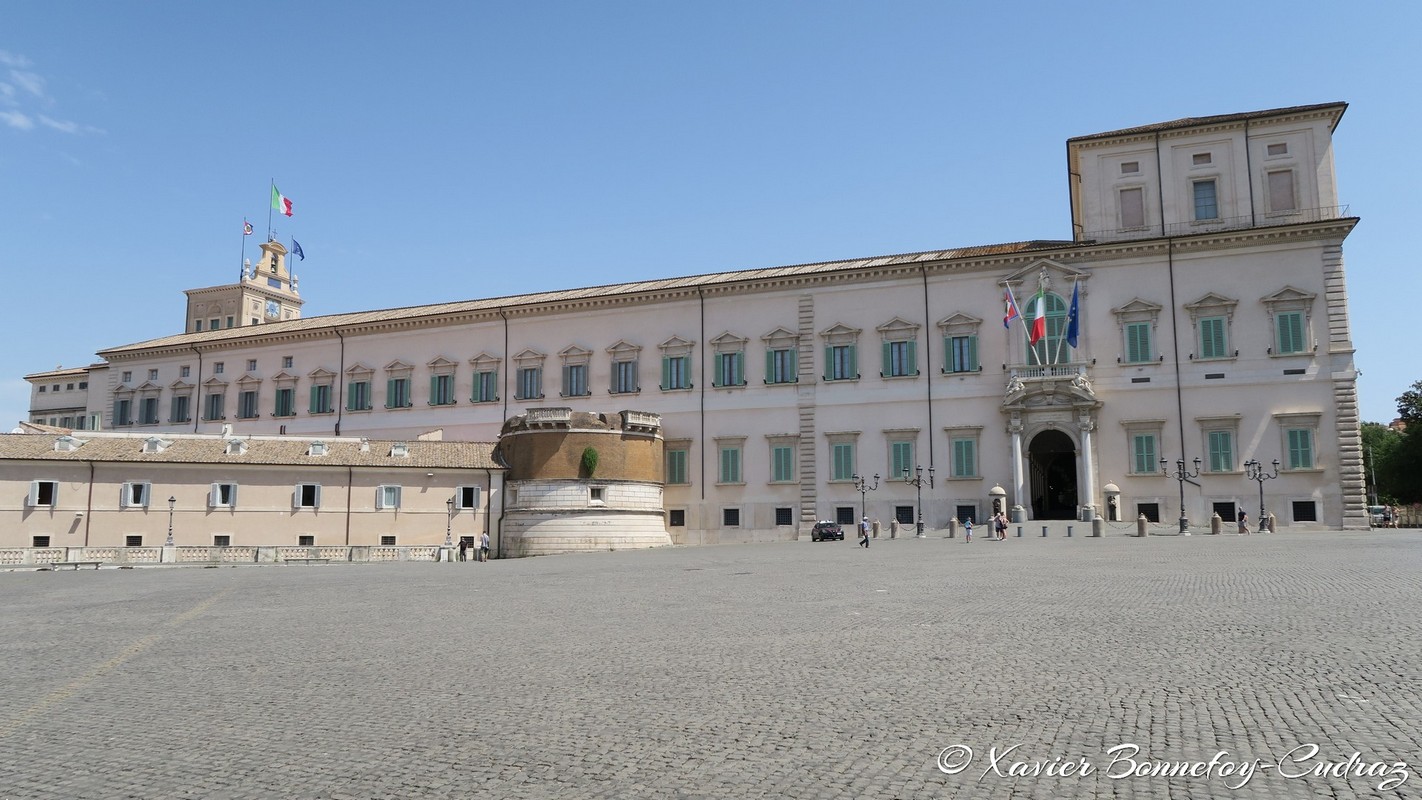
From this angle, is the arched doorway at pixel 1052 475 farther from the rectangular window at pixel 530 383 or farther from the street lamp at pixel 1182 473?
the rectangular window at pixel 530 383

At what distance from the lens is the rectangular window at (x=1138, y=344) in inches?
1625

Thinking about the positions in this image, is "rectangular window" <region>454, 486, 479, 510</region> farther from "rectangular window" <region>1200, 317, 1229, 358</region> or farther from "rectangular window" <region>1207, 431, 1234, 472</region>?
"rectangular window" <region>1200, 317, 1229, 358</region>

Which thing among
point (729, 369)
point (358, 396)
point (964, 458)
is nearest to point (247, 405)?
point (358, 396)

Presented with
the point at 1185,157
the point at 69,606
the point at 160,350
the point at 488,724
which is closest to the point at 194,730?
the point at 488,724

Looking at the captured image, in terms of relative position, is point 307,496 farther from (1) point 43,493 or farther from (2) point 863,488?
(2) point 863,488

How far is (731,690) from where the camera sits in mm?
9266

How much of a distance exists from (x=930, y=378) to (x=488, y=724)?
38147mm

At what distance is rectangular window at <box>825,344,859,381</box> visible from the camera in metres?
45.9

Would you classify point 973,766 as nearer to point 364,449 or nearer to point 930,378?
point 930,378

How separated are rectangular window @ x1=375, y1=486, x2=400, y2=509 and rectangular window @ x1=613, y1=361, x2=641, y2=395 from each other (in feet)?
38.7

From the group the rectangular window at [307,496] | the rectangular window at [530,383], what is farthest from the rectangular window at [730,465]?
the rectangular window at [307,496]

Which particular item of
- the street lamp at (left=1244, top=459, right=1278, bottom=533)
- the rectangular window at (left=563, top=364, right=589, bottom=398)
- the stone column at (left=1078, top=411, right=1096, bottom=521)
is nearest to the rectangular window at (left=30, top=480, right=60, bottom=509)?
the rectangular window at (left=563, top=364, right=589, bottom=398)

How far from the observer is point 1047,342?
4197 cm

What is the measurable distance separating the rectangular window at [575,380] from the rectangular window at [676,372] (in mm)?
4538
